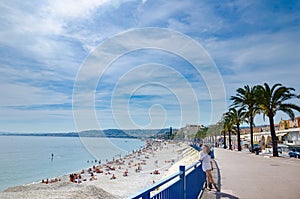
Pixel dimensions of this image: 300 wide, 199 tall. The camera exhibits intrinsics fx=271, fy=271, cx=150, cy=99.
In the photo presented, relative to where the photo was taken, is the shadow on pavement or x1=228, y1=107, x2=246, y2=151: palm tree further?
x1=228, y1=107, x2=246, y2=151: palm tree

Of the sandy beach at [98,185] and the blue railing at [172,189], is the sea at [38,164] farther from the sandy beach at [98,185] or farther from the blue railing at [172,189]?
the blue railing at [172,189]

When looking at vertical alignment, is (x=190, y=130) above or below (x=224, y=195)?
above

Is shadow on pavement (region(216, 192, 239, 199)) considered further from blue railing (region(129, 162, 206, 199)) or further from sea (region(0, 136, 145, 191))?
sea (region(0, 136, 145, 191))

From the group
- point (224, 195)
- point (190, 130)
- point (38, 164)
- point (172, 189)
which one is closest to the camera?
point (172, 189)

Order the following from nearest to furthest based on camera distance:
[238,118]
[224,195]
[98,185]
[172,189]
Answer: [172,189] → [224,195] → [98,185] → [238,118]

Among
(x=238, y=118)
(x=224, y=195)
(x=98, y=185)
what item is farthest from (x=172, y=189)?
(x=238, y=118)

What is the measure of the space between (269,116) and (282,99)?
2066 mm

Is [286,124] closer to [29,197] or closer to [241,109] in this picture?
[241,109]

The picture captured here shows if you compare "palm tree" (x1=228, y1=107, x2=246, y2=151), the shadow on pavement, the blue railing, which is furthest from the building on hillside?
the blue railing

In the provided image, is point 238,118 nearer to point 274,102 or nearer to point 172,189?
point 274,102

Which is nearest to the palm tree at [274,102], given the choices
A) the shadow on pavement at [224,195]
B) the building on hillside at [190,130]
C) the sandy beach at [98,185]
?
the sandy beach at [98,185]

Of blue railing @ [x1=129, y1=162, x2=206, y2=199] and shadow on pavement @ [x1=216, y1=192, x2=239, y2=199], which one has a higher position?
blue railing @ [x1=129, y1=162, x2=206, y2=199]

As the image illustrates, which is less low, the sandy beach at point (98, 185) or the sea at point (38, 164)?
the sandy beach at point (98, 185)

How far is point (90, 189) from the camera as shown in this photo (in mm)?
15141
